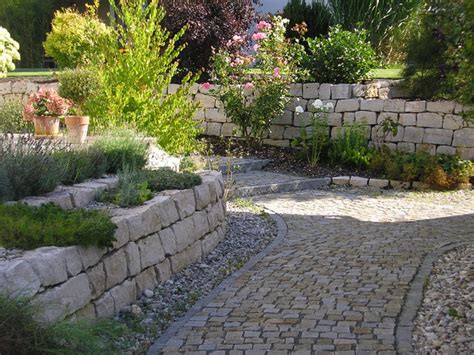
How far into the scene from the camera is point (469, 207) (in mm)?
9266

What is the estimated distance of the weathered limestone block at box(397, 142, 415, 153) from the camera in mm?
11352

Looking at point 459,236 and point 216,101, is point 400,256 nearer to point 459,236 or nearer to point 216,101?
point 459,236

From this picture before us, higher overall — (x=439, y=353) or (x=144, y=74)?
(x=144, y=74)

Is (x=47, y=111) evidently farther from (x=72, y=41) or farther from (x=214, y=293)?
(x=72, y=41)

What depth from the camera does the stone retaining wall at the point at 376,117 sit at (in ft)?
36.0

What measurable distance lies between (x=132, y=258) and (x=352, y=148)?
276 inches

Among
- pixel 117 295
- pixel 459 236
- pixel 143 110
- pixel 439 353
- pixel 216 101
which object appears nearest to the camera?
pixel 439 353

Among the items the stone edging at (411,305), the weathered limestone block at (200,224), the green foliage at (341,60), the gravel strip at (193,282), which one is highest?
the green foliage at (341,60)

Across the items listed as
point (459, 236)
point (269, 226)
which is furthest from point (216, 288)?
point (459, 236)

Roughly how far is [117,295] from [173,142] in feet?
14.8

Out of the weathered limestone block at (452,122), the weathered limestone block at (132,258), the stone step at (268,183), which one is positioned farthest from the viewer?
the weathered limestone block at (452,122)

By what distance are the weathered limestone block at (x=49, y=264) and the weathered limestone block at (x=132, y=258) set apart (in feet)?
2.82

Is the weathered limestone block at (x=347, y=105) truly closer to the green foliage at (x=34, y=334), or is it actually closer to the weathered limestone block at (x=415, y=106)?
the weathered limestone block at (x=415, y=106)

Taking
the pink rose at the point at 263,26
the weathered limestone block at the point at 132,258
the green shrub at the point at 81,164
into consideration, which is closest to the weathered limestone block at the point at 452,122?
the pink rose at the point at 263,26
